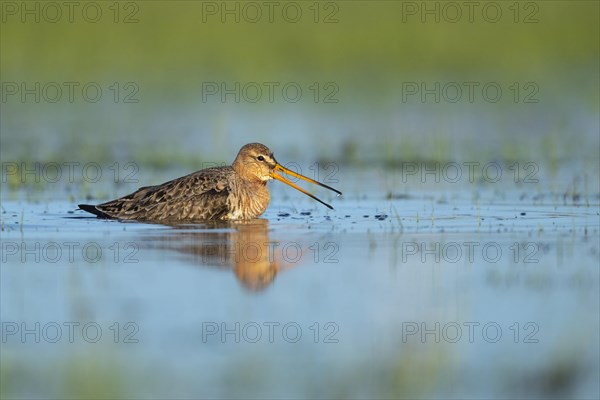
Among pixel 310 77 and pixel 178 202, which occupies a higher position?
pixel 310 77

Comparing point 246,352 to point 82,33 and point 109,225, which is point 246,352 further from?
point 82,33

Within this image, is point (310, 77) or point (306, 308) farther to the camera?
point (310, 77)

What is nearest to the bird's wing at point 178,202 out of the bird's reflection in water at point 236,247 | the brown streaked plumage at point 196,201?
the brown streaked plumage at point 196,201

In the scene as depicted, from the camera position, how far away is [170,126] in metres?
19.7

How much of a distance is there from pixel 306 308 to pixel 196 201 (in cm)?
481

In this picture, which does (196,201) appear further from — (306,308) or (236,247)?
(306,308)

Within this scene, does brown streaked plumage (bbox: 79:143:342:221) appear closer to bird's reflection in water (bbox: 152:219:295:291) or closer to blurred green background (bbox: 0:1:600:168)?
bird's reflection in water (bbox: 152:219:295:291)

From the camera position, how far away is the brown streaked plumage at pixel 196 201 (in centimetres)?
1296


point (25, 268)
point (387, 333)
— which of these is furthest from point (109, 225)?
point (387, 333)

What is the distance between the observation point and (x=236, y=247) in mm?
10977

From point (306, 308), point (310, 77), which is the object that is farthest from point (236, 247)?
point (310, 77)

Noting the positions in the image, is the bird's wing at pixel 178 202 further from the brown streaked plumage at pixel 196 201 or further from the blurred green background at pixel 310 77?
the blurred green background at pixel 310 77

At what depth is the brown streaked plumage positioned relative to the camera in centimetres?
1296

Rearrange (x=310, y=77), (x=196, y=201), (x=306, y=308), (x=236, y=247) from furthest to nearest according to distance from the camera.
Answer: (x=310, y=77) → (x=196, y=201) → (x=236, y=247) → (x=306, y=308)
